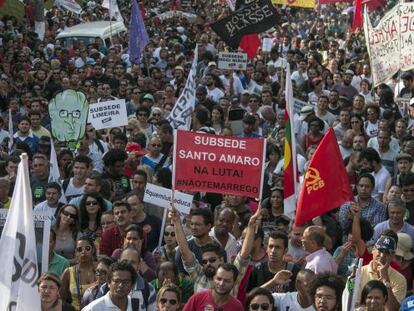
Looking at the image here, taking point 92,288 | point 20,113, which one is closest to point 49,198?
point 92,288

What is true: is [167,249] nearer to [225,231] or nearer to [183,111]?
[225,231]

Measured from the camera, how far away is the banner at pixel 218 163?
10164 mm

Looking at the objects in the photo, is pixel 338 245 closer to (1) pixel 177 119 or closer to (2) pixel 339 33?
(1) pixel 177 119

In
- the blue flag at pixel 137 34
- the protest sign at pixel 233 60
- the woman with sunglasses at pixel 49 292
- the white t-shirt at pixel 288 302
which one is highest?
the blue flag at pixel 137 34

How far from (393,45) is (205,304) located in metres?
7.29

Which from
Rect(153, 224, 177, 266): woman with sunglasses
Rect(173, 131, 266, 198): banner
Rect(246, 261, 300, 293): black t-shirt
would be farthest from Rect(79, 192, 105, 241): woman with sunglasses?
Rect(246, 261, 300, 293): black t-shirt

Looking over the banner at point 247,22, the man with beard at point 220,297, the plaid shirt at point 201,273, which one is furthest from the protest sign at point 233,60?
the man with beard at point 220,297

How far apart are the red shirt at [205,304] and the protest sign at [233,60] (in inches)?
436

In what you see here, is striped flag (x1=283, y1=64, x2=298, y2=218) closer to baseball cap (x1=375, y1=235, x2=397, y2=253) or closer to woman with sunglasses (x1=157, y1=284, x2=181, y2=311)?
baseball cap (x1=375, y1=235, x2=397, y2=253)

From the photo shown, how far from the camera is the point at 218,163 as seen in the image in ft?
33.6

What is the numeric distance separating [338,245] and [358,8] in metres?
14.1

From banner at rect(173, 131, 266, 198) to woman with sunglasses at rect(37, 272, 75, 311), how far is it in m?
1.95

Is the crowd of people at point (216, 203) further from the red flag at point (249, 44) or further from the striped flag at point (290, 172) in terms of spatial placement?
the red flag at point (249, 44)

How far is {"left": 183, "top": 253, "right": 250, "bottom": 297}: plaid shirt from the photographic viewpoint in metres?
9.02
